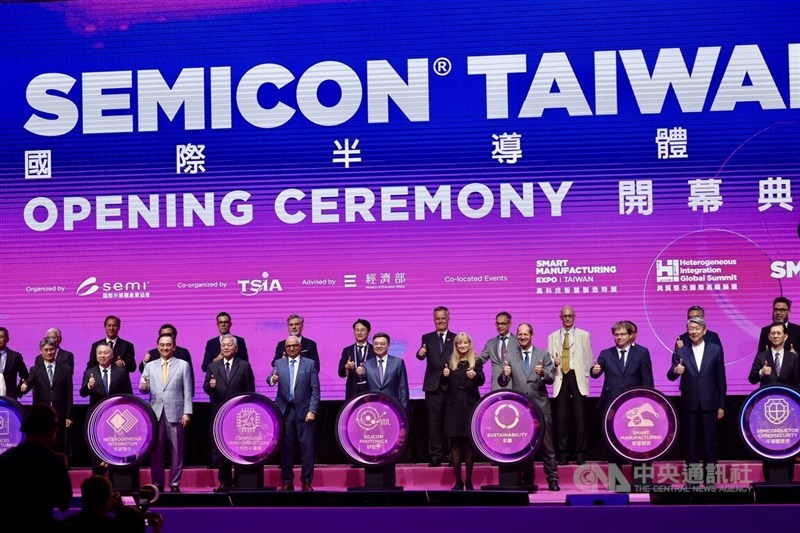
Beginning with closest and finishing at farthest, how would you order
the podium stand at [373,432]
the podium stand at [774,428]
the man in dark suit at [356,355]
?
the podium stand at [774,428] < the podium stand at [373,432] < the man in dark suit at [356,355]

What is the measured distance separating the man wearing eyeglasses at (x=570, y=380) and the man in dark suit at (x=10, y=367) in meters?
4.55

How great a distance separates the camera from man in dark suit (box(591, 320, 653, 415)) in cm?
870

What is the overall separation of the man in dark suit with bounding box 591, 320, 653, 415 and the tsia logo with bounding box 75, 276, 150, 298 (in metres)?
4.17

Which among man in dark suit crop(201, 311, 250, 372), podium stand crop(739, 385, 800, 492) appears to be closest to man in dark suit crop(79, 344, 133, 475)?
man in dark suit crop(201, 311, 250, 372)

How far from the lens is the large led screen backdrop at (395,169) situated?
958 cm

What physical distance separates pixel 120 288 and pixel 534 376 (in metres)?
3.91

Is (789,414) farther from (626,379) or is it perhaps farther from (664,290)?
(664,290)

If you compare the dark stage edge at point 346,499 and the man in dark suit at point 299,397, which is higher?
the man in dark suit at point 299,397

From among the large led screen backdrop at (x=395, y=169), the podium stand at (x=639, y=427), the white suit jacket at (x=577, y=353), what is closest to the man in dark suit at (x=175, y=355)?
the large led screen backdrop at (x=395, y=169)

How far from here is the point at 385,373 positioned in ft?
29.4

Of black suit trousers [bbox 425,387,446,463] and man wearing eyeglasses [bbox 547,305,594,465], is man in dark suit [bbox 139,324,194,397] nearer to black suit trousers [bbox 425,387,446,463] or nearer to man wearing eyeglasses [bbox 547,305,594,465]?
black suit trousers [bbox 425,387,446,463]

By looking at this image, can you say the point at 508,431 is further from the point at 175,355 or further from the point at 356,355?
the point at 175,355

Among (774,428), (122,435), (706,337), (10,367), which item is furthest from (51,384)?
(774,428)

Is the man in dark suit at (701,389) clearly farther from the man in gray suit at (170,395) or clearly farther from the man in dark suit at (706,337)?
the man in gray suit at (170,395)
